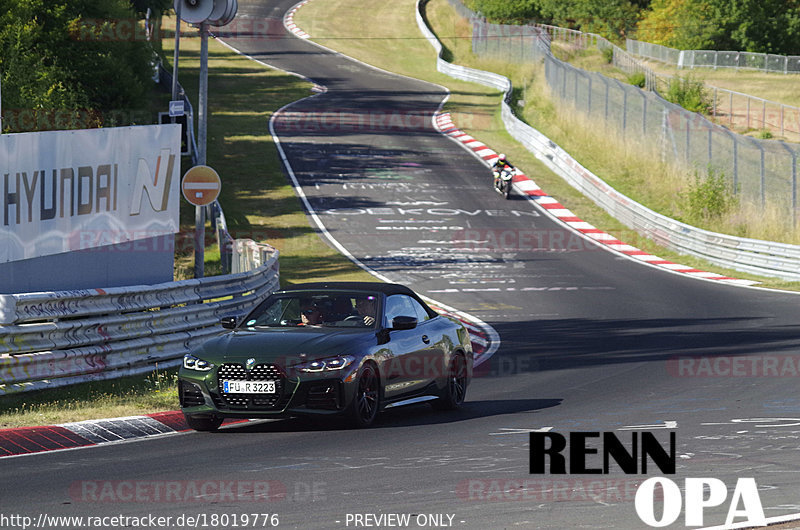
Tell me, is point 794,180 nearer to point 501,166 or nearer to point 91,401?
point 501,166

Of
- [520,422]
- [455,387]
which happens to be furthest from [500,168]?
[520,422]

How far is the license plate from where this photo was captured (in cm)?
1077

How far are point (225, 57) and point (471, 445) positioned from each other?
67492 mm

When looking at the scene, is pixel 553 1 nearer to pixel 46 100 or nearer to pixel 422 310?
pixel 46 100

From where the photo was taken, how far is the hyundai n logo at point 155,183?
52.2 ft

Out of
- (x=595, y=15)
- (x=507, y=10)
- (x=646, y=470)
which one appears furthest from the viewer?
(x=507, y=10)

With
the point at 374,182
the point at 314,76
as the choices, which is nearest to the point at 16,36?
the point at 374,182

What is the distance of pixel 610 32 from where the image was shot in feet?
291

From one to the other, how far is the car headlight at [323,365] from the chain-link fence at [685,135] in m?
21.4

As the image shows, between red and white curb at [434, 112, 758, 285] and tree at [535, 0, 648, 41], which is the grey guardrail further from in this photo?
tree at [535, 0, 648, 41]

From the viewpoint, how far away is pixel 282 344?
11.1 metres

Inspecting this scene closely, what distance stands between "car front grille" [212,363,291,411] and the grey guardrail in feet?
64.9

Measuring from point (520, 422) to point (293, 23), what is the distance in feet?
268

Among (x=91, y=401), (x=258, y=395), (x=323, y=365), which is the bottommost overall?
(x=91, y=401)
